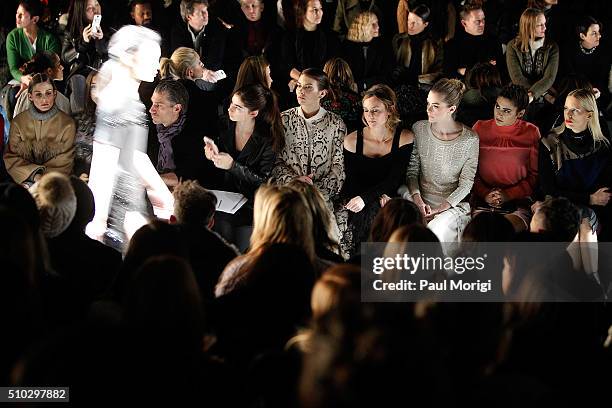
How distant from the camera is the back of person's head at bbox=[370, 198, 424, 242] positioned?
14.3ft

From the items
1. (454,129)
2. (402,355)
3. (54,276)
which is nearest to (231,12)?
(454,129)

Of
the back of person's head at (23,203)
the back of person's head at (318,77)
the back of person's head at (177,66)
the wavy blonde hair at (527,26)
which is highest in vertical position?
the wavy blonde hair at (527,26)

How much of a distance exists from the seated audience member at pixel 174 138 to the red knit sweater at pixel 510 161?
6.13ft

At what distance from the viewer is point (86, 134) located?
21.7 feet

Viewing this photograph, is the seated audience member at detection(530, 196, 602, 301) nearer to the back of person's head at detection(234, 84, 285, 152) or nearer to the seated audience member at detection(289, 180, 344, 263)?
the seated audience member at detection(289, 180, 344, 263)

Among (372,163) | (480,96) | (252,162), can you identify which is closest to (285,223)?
(252,162)

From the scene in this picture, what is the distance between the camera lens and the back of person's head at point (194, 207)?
425 cm

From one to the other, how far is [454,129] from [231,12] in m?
2.76

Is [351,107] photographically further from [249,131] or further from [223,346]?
[223,346]

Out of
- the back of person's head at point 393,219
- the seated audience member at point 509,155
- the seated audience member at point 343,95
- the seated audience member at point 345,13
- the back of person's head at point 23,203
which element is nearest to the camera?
the back of person's head at point 23,203

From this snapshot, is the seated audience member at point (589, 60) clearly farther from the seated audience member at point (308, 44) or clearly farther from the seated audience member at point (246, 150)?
the seated audience member at point (246, 150)

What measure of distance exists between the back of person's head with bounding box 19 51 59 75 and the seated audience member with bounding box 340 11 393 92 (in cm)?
230

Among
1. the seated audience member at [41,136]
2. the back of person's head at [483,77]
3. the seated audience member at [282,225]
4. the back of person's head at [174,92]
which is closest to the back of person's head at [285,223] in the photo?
the seated audience member at [282,225]

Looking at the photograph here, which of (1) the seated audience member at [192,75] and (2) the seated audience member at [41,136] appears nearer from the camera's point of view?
(2) the seated audience member at [41,136]
